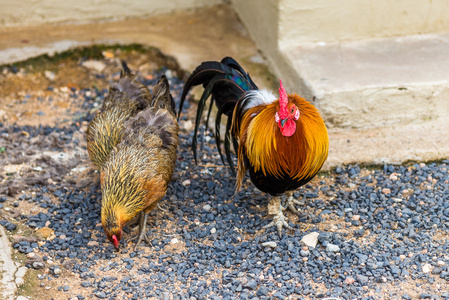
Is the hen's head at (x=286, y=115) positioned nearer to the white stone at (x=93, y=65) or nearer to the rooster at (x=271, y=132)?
the rooster at (x=271, y=132)

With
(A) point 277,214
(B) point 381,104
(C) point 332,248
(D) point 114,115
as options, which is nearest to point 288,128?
(A) point 277,214

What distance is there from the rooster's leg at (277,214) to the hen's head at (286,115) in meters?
0.97

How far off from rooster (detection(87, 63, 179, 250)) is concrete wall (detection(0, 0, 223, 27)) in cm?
298

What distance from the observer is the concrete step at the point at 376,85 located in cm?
583

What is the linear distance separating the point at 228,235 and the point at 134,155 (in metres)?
1.13

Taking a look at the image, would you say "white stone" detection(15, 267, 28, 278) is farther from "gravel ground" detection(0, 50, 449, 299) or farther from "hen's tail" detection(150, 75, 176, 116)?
"hen's tail" detection(150, 75, 176, 116)

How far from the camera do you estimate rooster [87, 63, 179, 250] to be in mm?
4523

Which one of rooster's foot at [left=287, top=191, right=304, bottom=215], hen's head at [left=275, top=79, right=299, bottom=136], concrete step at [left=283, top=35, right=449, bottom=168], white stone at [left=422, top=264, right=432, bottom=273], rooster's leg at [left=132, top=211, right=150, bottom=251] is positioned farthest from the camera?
concrete step at [left=283, top=35, right=449, bottom=168]

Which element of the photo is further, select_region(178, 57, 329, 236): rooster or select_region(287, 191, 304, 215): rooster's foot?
select_region(287, 191, 304, 215): rooster's foot

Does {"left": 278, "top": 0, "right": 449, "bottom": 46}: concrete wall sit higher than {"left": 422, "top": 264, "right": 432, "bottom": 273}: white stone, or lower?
higher

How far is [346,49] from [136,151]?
322 cm

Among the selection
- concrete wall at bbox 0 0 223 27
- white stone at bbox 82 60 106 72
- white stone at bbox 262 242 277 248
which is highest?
concrete wall at bbox 0 0 223 27

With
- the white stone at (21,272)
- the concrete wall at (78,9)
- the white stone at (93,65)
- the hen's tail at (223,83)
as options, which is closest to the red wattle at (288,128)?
the hen's tail at (223,83)

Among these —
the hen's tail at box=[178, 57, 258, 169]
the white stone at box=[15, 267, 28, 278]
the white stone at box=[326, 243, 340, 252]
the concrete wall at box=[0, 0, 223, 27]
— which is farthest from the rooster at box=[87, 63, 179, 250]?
the concrete wall at box=[0, 0, 223, 27]
